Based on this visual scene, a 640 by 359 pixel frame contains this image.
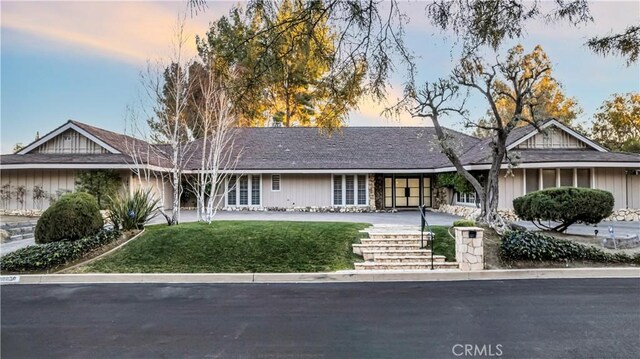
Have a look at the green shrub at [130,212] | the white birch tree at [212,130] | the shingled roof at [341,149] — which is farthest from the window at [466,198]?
the green shrub at [130,212]

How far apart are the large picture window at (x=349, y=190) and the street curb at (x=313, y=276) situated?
13.0 meters

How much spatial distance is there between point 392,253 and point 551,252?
3736 mm

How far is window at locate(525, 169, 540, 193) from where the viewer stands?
1759 centimetres

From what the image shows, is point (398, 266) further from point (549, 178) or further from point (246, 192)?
point (246, 192)

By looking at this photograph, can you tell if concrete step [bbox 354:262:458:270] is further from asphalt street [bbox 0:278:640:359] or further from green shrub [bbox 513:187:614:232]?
green shrub [bbox 513:187:614:232]

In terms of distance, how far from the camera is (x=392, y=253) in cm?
973

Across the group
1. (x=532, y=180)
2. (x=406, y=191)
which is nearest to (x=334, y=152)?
(x=406, y=191)

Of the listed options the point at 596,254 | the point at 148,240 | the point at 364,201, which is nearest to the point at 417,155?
the point at 364,201

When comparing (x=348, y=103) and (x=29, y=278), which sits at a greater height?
(x=348, y=103)

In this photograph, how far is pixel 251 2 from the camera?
162 inches

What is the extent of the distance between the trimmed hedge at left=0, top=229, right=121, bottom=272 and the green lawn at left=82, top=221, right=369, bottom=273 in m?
0.71

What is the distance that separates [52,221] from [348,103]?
29.7ft

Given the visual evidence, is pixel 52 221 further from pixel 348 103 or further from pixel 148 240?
pixel 348 103

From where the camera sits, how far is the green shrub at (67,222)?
9.77m
